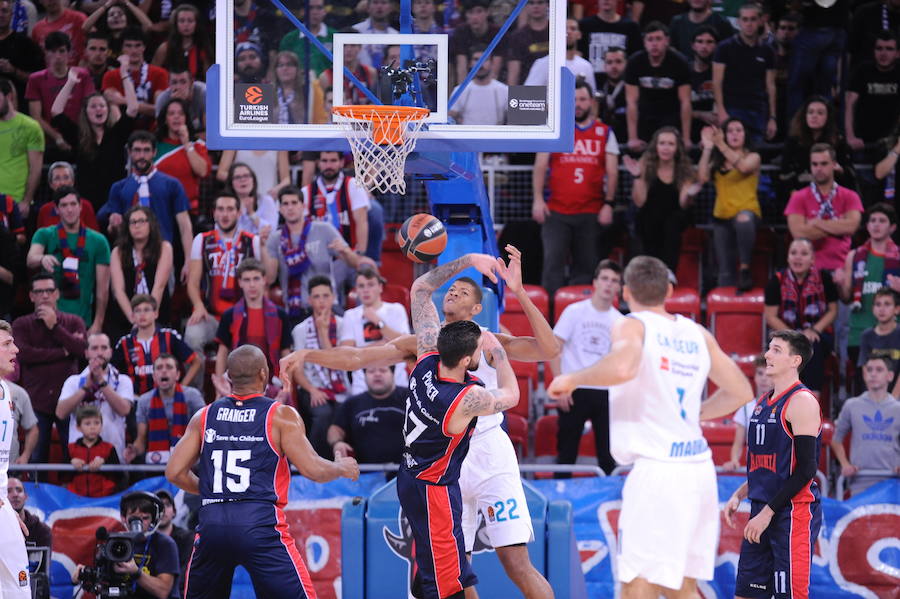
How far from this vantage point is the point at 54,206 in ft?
40.4

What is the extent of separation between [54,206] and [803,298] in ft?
23.1

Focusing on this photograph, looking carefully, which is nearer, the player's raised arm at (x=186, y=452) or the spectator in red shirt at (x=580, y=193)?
the player's raised arm at (x=186, y=452)

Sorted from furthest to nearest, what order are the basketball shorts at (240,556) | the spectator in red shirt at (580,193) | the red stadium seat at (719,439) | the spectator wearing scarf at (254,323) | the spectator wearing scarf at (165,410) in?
the spectator in red shirt at (580,193), the red stadium seat at (719,439), the spectator wearing scarf at (254,323), the spectator wearing scarf at (165,410), the basketball shorts at (240,556)

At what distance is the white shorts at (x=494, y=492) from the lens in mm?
7766

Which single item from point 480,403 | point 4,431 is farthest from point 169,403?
point 480,403

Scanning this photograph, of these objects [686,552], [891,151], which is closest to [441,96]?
[686,552]

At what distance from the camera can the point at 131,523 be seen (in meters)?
9.69

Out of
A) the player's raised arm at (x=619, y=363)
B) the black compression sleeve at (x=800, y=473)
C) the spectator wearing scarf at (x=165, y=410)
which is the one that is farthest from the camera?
the spectator wearing scarf at (x=165, y=410)

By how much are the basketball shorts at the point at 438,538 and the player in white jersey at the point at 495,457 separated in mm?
323

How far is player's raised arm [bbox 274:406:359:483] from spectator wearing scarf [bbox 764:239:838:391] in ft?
18.6

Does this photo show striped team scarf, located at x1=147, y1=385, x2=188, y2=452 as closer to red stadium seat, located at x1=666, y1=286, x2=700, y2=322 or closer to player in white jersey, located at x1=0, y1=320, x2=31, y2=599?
player in white jersey, located at x1=0, y1=320, x2=31, y2=599

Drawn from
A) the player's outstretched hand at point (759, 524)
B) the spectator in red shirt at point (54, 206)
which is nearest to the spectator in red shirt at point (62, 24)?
the spectator in red shirt at point (54, 206)

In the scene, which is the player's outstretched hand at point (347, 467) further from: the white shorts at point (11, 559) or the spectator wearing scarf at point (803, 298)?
the spectator wearing scarf at point (803, 298)

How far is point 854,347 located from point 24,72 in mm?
9158
